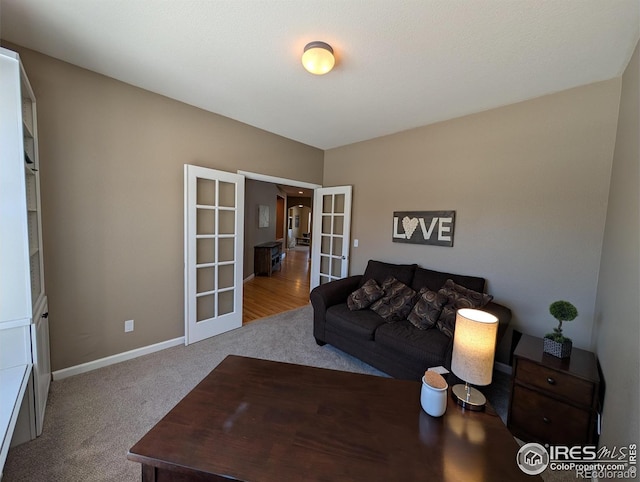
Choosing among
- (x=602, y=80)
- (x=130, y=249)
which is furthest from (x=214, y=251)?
(x=602, y=80)

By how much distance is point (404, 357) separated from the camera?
2211 mm

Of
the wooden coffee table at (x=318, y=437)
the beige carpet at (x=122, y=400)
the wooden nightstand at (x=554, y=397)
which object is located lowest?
the beige carpet at (x=122, y=400)

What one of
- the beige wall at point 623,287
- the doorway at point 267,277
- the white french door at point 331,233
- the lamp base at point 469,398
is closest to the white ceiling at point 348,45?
the beige wall at point 623,287

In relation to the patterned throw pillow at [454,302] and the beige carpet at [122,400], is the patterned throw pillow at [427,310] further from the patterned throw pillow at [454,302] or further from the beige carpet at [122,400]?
the beige carpet at [122,400]

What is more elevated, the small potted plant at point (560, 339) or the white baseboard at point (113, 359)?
the small potted plant at point (560, 339)

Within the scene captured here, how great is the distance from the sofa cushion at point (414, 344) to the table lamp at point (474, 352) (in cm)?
91

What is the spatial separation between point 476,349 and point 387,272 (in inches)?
82.6

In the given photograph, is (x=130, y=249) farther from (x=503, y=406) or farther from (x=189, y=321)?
(x=503, y=406)

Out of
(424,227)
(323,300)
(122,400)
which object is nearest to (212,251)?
(323,300)

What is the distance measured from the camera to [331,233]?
4.20m

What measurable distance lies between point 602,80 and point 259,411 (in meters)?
3.41

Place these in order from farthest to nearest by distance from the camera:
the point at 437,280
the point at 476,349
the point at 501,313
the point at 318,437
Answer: the point at 437,280
the point at 501,313
the point at 476,349
the point at 318,437

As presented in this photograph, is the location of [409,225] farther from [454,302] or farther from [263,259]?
[263,259]

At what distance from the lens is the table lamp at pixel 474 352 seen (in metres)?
1.10
